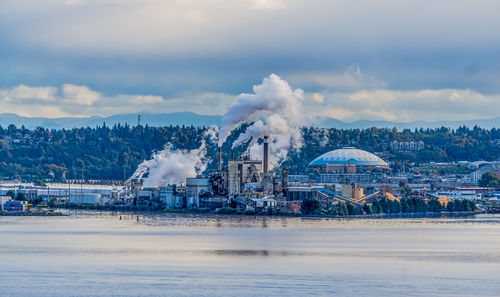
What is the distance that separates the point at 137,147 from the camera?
119438 millimetres

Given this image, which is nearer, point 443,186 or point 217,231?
point 217,231

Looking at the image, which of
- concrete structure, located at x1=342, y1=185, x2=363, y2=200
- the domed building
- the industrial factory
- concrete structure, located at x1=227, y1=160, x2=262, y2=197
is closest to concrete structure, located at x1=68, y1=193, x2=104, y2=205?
the industrial factory

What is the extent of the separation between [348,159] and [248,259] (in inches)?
2744

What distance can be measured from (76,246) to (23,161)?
2952 inches

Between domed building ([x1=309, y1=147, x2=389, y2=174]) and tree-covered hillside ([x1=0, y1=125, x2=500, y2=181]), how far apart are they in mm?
2588

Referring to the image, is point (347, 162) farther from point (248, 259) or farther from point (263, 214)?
point (248, 259)

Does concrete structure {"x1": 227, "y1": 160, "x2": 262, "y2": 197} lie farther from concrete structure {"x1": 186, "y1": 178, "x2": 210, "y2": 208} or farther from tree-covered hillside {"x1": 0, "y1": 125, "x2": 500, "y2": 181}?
tree-covered hillside {"x1": 0, "y1": 125, "x2": 500, "y2": 181}

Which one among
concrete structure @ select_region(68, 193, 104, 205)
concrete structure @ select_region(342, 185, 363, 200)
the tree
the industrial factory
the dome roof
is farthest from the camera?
the dome roof

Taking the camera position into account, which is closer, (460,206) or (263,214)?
(263,214)

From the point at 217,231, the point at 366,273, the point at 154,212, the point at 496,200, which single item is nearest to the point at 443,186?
the point at 496,200

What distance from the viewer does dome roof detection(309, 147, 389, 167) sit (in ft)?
344

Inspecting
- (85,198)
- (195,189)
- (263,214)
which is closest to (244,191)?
(263,214)

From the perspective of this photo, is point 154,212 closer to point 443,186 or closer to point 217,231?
point 217,231

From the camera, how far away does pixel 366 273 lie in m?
32.2
